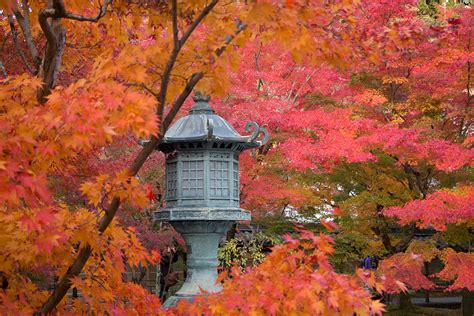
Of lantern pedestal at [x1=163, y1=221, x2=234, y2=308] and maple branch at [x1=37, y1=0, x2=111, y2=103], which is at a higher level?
maple branch at [x1=37, y1=0, x2=111, y2=103]

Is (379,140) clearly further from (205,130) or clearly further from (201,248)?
(201,248)

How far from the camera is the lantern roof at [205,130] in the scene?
711 centimetres

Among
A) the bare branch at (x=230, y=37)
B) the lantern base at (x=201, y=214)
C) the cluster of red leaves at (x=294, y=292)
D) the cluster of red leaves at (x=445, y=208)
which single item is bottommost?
the cluster of red leaves at (x=294, y=292)

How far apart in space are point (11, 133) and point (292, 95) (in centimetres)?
1089

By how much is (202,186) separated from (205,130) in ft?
2.26

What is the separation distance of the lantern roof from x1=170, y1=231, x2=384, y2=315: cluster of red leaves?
342 cm

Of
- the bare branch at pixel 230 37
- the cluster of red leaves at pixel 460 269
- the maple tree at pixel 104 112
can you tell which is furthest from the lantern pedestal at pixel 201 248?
the cluster of red leaves at pixel 460 269

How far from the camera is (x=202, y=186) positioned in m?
7.22

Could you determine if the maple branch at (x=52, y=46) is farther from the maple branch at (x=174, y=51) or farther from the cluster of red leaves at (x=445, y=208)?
the cluster of red leaves at (x=445, y=208)

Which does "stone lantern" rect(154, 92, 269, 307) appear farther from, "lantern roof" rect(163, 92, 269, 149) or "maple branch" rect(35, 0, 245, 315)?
"maple branch" rect(35, 0, 245, 315)

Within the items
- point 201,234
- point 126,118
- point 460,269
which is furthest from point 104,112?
point 460,269

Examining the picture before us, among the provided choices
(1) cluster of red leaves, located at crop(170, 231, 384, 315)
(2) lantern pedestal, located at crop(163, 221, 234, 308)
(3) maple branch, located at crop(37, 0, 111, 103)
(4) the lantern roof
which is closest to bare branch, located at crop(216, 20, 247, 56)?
(3) maple branch, located at crop(37, 0, 111, 103)

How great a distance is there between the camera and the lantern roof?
23.3ft

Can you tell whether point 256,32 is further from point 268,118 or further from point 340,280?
point 268,118
